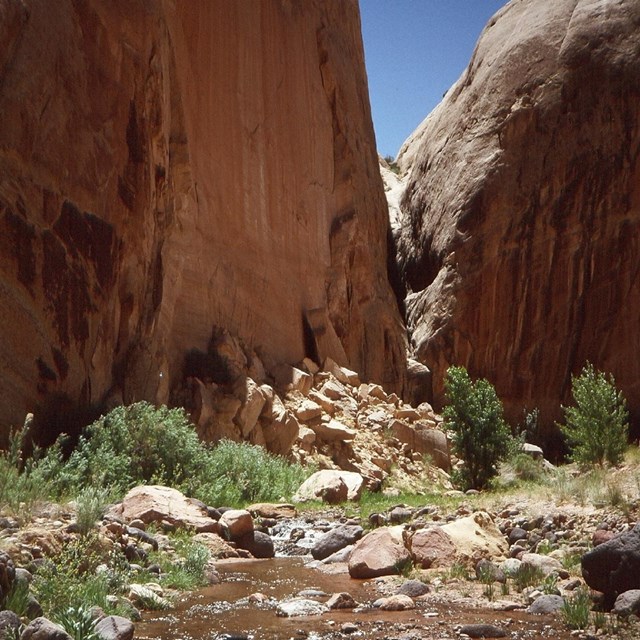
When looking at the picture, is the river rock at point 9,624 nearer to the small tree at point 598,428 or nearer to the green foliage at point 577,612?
the green foliage at point 577,612

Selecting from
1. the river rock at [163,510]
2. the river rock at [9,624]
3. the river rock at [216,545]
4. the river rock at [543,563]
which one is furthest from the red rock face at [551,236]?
the river rock at [9,624]

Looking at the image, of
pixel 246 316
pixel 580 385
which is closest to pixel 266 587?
pixel 580 385

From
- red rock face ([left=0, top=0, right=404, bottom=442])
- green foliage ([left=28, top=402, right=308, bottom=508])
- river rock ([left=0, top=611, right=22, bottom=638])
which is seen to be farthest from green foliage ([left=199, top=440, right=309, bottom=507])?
river rock ([left=0, top=611, right=22, bottom=638])

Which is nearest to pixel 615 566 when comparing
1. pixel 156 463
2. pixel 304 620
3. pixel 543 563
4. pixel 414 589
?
pixel 543 563

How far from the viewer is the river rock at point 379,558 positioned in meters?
7.63

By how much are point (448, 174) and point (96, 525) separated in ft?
81.8

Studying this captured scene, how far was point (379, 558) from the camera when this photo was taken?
772cm

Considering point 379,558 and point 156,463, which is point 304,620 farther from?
point 156,463

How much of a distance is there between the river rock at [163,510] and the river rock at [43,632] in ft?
14.0

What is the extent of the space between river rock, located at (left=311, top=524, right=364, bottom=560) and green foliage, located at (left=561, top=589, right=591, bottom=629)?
3620 millimetres

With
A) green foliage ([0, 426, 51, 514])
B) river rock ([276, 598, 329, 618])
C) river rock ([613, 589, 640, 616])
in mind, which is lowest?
river rock ([613, 589, 640, 616])

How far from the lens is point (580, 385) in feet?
47.7

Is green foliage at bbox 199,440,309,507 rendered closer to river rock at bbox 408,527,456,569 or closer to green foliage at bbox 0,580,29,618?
river rock at bbox 408,527,456,569

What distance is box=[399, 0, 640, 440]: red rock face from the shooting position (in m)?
26.9
